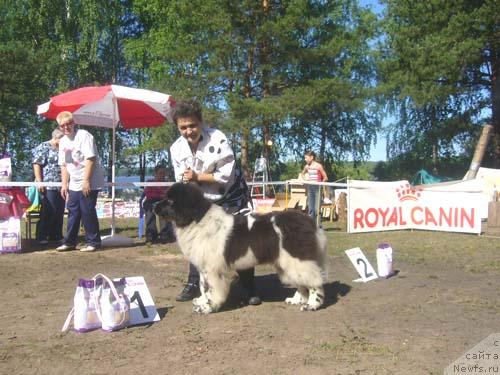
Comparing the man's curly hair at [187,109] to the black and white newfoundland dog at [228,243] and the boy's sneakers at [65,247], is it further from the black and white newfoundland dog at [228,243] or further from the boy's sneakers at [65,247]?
the boy's sneakers at [65,247]

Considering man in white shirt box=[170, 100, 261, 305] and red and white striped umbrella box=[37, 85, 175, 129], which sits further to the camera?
red and white striped umbrella box=[37, 85, 175, 129]

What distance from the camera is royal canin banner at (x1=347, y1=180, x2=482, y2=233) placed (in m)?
11.0

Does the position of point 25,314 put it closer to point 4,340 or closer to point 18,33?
point 4,340

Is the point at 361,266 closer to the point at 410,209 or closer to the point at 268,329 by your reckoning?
the point at 268,329

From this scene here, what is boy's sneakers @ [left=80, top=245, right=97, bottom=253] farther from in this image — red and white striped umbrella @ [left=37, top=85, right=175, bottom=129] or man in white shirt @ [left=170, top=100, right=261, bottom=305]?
man in white shirt @ [left=170, top=100, right=261, bottom=305]

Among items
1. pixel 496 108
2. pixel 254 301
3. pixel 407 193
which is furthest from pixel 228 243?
pixel 496 108

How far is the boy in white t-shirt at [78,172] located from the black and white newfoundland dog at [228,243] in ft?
11.0

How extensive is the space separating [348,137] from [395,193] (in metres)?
16.6

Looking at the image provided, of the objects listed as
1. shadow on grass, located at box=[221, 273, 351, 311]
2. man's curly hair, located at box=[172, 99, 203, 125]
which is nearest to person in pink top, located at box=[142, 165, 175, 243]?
shadow on grass, located at box=[221, 273, 351, 311]

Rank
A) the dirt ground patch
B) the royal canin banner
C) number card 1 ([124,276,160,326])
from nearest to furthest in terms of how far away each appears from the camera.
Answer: the dirt ground patch → number card 1 ([124,276,160,326]) → the royal canin banner

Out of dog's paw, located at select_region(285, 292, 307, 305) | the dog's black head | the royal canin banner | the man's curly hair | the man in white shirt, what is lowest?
dog's paw, located at select_region(285, 292, 307, 305)

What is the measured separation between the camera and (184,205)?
15.0 ft

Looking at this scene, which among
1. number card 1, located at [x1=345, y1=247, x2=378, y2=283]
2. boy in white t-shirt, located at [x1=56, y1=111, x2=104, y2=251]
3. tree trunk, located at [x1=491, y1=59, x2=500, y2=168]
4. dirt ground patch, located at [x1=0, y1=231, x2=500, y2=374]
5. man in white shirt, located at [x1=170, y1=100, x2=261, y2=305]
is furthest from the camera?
tree trunk, located at [x1=491, y1=59, x2=500, y2=168]

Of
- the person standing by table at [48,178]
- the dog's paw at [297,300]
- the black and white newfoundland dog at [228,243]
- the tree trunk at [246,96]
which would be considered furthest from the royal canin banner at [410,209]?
the tree trunk at [246,96]
